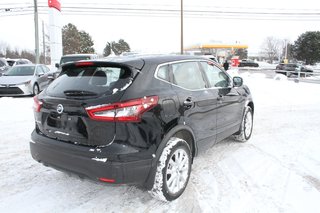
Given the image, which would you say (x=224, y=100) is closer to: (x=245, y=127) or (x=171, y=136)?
(x=245, y=127)

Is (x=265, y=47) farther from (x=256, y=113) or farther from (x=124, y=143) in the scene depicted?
(x=124, y=143)

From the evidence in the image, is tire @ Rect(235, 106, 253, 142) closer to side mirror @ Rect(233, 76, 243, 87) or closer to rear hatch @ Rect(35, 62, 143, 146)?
side mirror @ Rect(233, 76, 243, 87)

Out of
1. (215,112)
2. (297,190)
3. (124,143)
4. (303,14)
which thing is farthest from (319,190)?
(303,14)

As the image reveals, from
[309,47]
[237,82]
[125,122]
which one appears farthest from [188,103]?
[309,47]

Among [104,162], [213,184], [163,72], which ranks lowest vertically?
[213,184]

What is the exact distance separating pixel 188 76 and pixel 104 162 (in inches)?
65.1

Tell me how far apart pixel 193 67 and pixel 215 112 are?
739 mm

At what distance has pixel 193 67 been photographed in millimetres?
4027

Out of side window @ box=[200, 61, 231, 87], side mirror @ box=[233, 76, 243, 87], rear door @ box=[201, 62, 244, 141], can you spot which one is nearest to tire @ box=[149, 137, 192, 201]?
rear door @ box=[201, 62, 244, 141]

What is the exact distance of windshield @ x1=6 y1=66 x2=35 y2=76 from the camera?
1266 cm

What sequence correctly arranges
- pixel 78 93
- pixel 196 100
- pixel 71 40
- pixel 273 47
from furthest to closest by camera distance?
pixel 273 47 → pixel 71 40 → pixel 196 100 → pixel 78 93

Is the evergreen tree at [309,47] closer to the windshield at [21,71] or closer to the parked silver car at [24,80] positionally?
the parked silver car at [24,80]

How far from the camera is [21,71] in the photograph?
1288cm

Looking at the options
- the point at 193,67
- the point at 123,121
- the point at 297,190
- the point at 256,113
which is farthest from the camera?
the point at 256,113
